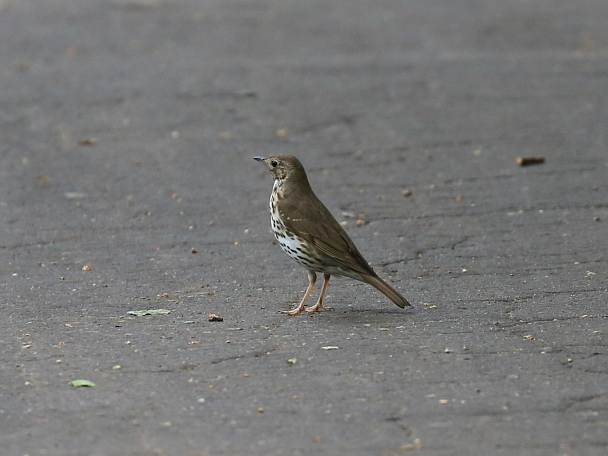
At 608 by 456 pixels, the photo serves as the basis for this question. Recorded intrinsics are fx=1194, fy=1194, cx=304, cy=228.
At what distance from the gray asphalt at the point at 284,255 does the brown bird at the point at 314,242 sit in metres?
0.25

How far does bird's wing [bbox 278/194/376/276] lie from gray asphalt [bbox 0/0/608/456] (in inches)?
14.6

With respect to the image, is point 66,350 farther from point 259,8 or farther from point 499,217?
point 259,8

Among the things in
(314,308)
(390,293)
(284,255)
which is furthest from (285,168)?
(284,255)

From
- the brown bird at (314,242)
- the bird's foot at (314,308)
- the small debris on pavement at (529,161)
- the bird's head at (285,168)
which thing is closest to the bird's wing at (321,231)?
the brown bird at (314,242)

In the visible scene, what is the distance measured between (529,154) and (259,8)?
39.5 ft

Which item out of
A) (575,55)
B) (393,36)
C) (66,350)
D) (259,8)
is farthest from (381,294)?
(259,8)

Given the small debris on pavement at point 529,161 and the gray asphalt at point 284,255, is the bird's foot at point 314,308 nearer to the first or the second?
the gray asphalt at point 284,255

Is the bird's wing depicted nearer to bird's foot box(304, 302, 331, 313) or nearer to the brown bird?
the brown bird

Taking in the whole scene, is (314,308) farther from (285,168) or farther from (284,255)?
(284,255)

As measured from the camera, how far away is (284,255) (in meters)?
9.48

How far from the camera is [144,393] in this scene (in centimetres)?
620

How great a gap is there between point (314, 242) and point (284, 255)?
5.51 ft

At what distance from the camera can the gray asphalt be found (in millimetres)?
5910

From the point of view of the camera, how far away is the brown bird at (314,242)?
25.6ft
